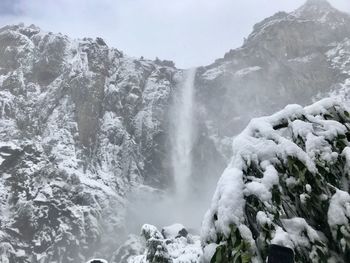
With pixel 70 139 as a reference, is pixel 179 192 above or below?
below

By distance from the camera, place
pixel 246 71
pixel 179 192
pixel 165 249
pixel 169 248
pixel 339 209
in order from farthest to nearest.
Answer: pixel 246 71 < pixel 179 192 < pixel 169 248 < pixel 165 249 < pixel 339 209

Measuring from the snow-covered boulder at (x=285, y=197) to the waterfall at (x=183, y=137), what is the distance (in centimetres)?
12153

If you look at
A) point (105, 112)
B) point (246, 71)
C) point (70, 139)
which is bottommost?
point (70, 139)

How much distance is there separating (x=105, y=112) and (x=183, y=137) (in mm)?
19200

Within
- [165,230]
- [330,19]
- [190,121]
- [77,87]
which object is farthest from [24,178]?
[330,19]

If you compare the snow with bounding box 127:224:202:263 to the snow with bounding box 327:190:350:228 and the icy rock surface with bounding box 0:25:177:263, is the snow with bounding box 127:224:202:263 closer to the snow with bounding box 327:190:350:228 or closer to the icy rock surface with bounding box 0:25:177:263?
the snow with bounding box 327:190:350:228

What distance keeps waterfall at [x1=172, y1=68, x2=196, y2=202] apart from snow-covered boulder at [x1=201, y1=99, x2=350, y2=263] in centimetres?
12153

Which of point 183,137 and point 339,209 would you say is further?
point 183,137

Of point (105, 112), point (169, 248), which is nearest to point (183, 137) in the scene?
point (105, 112)

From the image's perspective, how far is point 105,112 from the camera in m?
130

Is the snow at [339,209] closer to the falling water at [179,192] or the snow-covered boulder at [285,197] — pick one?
the snow-covered boulder at [285,197]

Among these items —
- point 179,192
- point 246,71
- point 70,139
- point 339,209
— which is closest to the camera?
point 339,209

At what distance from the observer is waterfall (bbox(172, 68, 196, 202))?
130m

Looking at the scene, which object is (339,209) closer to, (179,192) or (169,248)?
(169,248)
